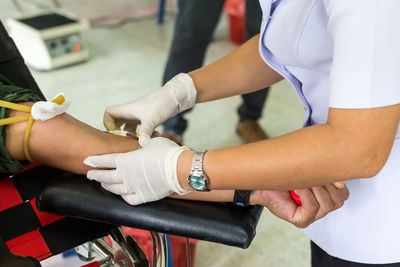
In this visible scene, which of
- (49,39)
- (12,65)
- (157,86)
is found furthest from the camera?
(49,39)

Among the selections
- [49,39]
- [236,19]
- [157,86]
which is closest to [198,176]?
[157,86]

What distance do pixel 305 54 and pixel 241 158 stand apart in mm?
285

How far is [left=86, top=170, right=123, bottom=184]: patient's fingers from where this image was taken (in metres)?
0.84

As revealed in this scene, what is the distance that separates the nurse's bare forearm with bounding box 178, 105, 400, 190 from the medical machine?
273cm

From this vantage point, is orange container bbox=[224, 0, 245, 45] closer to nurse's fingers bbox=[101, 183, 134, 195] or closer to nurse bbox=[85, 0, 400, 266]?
nurse bbox=[85, 0, 400, 266]

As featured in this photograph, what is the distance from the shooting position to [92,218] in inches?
31.9

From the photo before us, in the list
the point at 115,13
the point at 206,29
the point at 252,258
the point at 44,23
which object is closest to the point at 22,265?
the point at 252,258

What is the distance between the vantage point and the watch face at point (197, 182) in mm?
755

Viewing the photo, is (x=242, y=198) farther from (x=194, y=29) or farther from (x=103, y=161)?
(x=194, y=29)

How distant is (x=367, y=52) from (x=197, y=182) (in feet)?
1.24

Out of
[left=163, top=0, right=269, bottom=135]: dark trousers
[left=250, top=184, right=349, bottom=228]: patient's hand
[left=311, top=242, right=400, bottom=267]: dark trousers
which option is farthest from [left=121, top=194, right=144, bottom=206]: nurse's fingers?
[left=163, top=0, right=269, bottom=135]: dark trousers

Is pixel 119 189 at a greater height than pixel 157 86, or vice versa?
pixel 119 189

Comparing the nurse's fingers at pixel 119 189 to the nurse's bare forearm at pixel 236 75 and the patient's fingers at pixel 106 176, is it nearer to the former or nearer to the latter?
the patient's fingers at pixel 106 176

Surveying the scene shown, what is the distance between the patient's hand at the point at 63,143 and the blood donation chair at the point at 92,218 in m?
0.06
